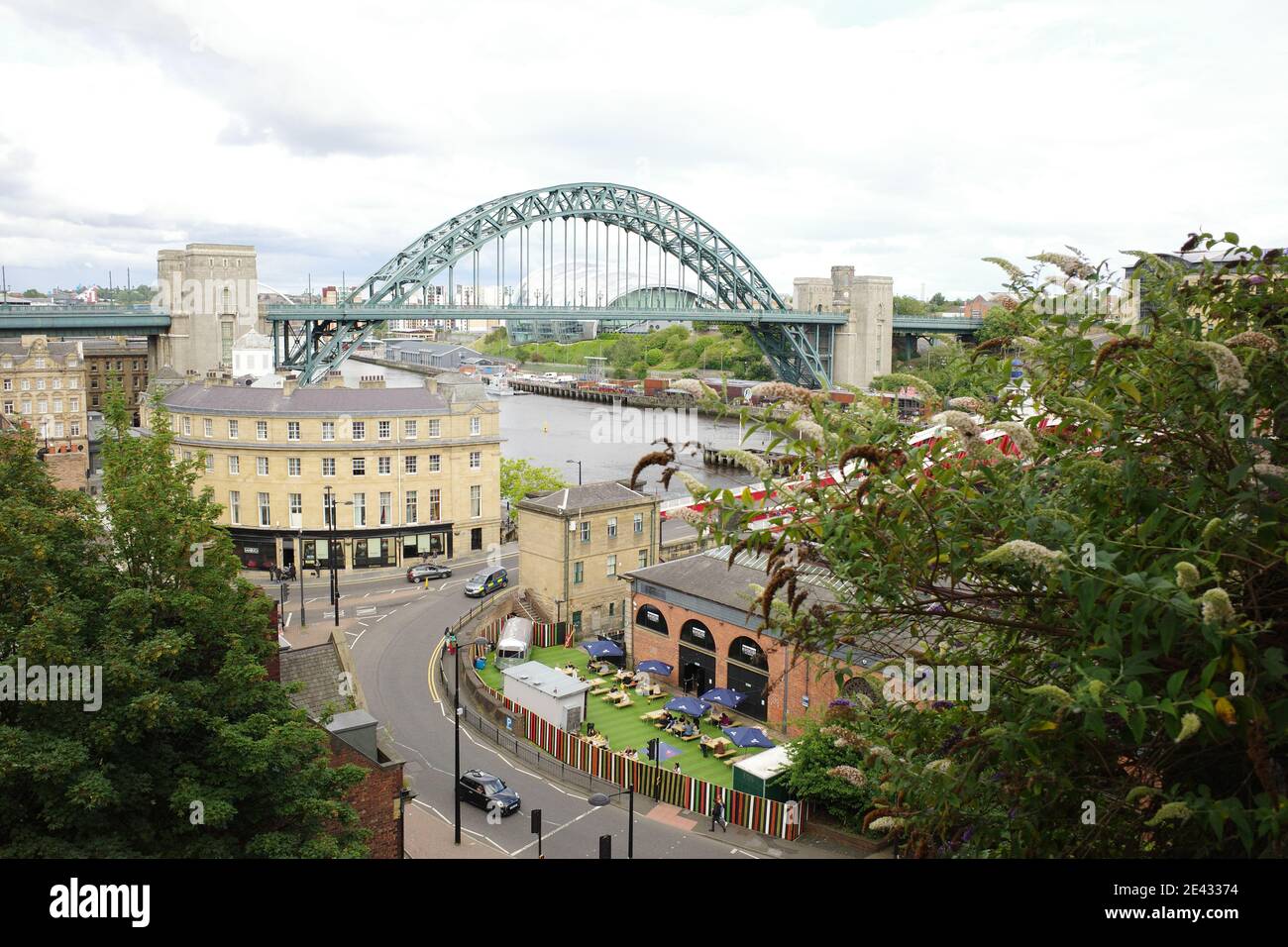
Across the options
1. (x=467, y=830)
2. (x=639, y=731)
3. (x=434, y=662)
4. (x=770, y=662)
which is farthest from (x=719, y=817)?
(x=434, y=662)

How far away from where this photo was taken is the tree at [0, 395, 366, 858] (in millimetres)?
8406

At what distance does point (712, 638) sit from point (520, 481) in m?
20.5

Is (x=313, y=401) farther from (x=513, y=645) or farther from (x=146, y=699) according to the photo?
(x=146, y=699)

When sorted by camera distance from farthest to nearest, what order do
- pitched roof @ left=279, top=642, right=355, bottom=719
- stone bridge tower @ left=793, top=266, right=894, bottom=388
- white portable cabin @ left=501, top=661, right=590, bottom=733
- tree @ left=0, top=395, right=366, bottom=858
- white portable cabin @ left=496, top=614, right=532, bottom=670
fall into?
1. stone bridge tower @ left=793, top=266, right=894, bottom=388
2. white portable cabin @ left=496, top=614, right=532, bottom=670
3. white portable cabin @ left=501, top=661, right=590, bottom=733
4. pitched roof @ left=279, top=642, right=355, bottom=719
5. tree @ left=0, top=395, right=366, bottom=858

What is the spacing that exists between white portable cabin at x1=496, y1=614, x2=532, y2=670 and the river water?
23625 mm

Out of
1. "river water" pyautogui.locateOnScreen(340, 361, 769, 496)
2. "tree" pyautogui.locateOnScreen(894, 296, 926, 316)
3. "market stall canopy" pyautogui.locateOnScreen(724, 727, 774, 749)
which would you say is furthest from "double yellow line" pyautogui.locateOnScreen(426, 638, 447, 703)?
"tree" pyautogui.locateOnScreen(894, 296, 926, 316)

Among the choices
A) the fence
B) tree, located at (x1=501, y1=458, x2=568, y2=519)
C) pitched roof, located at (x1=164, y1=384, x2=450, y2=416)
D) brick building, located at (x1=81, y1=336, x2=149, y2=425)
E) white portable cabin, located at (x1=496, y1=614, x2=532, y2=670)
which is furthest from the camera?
brick building, located at (x1=81, y1=336, x2=149, y2=425)

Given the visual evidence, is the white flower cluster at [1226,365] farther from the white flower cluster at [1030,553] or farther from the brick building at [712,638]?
the brick building at [712,638]

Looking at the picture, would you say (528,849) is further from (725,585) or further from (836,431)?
(836,431)

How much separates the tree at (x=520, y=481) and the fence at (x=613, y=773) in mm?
18605

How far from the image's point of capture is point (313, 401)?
3659 centimetres

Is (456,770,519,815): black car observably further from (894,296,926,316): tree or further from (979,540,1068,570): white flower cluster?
(894,296,926,316): tree
